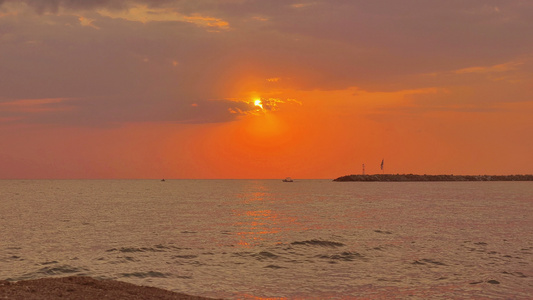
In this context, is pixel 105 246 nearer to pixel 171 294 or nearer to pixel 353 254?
pixel 353 254

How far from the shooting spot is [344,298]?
21.1m

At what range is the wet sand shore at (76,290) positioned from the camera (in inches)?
618

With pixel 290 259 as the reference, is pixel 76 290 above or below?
above

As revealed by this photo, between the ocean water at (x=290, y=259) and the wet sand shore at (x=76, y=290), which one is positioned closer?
the wet sand shore at (x=76, y=290)

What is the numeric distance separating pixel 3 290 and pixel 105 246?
23.2 meters

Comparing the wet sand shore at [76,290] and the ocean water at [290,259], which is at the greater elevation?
the wet sand shore at [76,290]

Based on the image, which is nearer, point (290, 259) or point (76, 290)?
point (76, 290)

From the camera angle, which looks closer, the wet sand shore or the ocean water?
the wet sand shore

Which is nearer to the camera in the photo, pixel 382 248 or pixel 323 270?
pixel 323 270

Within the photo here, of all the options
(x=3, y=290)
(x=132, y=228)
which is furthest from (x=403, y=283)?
A: (x=132, y=228)

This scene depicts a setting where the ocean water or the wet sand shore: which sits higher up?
the wet sand shore

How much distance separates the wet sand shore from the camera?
1570 centimetres

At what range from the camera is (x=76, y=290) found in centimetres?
1678

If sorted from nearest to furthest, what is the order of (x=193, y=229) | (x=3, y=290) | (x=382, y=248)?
(x=3, y=290) → (x=382, y=248) → (x=193, y=229)
